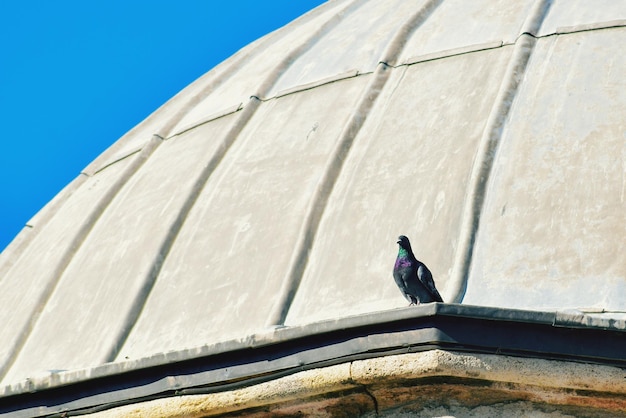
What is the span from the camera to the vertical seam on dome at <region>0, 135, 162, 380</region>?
43.7 feet

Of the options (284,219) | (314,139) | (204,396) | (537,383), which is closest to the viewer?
(537,383)

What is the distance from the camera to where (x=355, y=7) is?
15953 mm

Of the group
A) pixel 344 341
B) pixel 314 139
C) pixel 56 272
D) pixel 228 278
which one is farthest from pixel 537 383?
pixel 56 272

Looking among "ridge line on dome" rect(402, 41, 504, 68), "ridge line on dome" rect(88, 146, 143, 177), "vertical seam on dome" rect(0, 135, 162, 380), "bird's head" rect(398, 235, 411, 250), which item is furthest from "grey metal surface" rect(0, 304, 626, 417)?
"ridge line on dome" rect(88, 146, 143, 177)

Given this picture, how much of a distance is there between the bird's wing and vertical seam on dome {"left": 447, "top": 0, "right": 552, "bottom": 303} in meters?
0.53

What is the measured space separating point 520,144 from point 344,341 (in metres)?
2.51

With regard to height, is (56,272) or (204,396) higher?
(56,272)

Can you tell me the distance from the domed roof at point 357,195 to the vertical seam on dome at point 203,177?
17mm

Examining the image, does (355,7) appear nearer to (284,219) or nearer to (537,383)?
(284,219)

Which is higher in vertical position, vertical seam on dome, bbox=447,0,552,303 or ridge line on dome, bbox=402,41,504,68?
ridge line on dome, bbox=402,41,504,68

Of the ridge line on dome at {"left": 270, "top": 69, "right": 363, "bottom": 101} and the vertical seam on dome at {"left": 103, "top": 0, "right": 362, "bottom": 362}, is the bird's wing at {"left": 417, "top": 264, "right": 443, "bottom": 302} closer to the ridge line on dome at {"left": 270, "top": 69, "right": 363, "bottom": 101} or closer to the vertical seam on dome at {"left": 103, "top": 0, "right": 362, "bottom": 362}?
the vertical seam on dome at {"left": 103, "top": 0, "right": 362, "bottom": 362}

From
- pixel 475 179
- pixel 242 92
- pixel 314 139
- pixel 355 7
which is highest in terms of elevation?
pixel 355 7

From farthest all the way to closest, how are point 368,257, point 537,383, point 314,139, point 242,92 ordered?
point 242,92
point 314,139
point 368,257
point 537,383

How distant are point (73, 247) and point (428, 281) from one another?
489 centimetres
